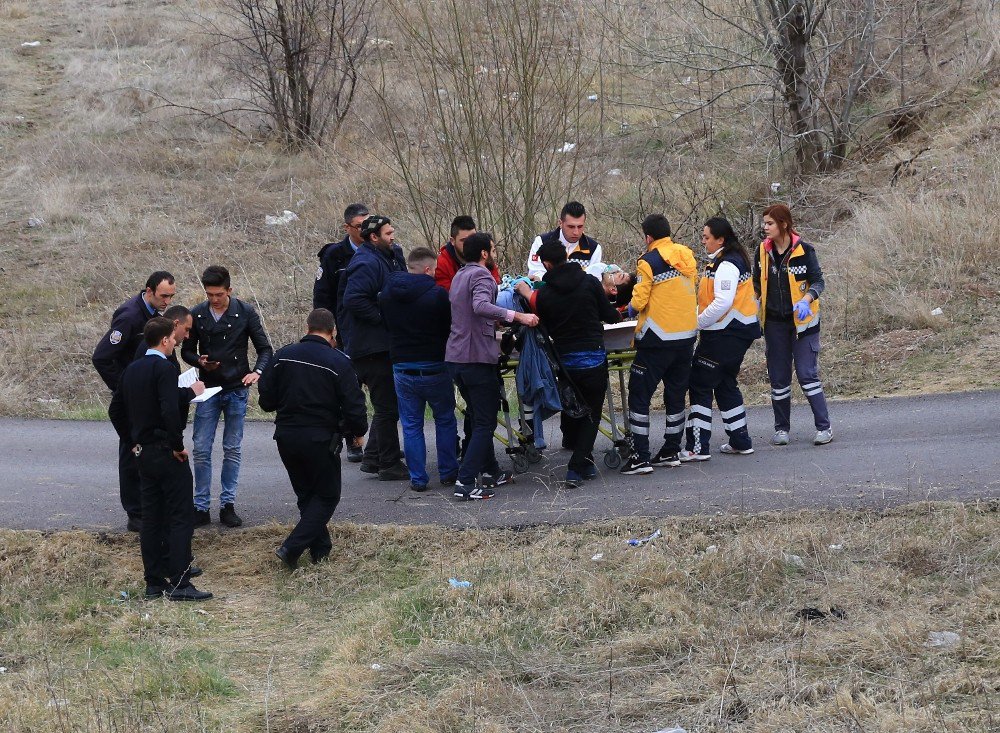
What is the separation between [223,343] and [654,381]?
3.39 m

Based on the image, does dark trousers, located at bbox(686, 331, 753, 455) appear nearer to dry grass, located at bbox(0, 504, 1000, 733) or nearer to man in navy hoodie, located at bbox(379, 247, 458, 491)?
dry grass, located at bbox(0, 504, 1000, 733)

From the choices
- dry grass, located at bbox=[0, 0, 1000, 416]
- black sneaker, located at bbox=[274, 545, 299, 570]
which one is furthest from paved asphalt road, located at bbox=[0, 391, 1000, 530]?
dry grass, located at bbox=[0, 0, 1000, 416]

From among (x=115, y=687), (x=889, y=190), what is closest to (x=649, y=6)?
(x=889, y=190)

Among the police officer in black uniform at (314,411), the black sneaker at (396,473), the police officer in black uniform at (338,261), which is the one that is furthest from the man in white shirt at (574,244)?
the police officer in black uniform at (314,411)

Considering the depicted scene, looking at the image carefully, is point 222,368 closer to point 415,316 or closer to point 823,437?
point 415,316

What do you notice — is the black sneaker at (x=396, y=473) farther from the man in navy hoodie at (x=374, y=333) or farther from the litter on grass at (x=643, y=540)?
the litter on grass at (x=643, y=540)

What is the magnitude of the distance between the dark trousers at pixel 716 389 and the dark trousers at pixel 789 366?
0.36 metres

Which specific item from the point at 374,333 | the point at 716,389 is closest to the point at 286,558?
the point at 374,333

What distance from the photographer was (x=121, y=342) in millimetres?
8133

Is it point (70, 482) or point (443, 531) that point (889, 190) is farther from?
point (70, 482)

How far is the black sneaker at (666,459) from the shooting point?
30.4ft

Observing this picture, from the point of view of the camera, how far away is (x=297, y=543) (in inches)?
308

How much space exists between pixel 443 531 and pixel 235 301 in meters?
2.39

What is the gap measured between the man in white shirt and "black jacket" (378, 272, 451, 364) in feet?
3.05
